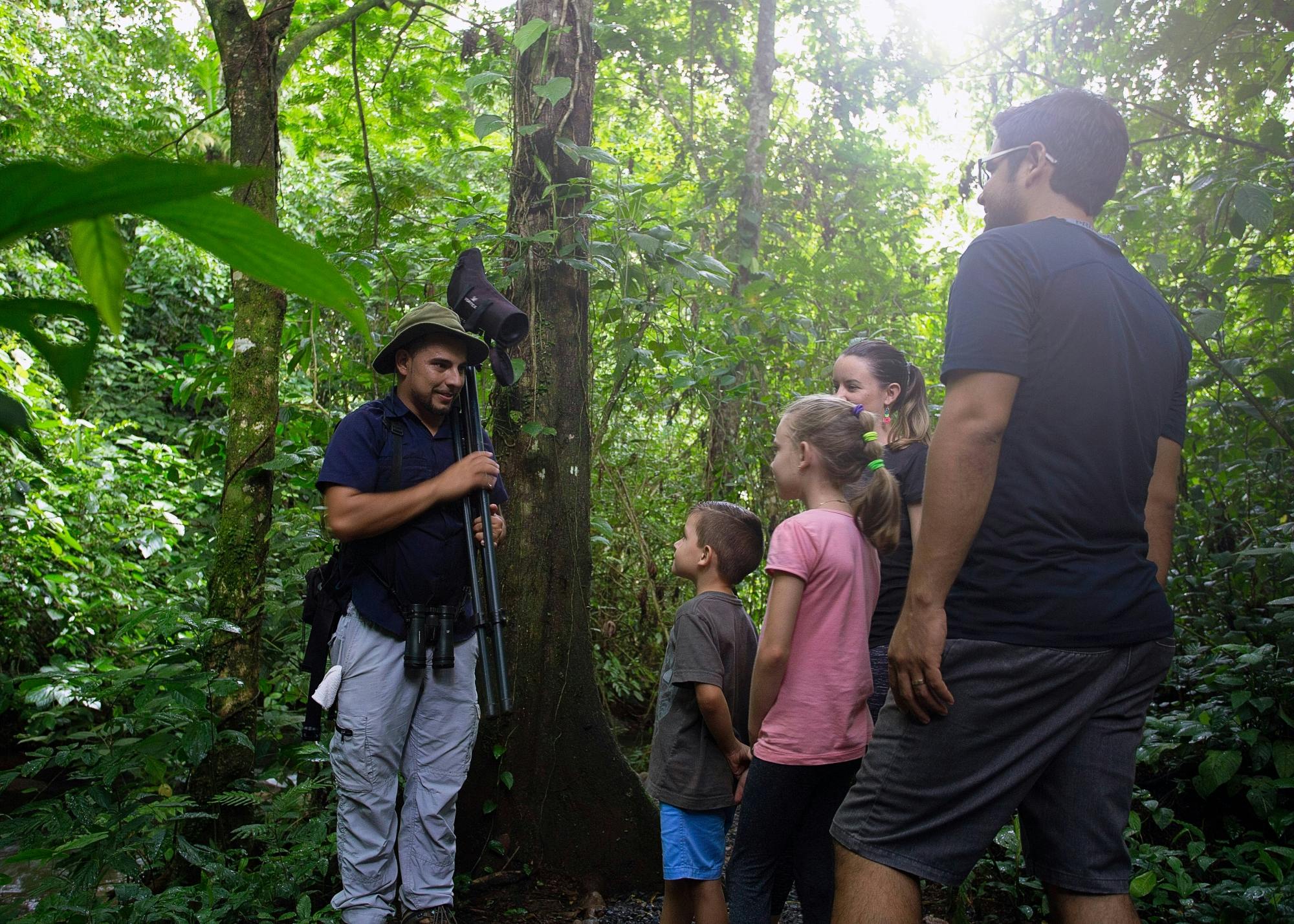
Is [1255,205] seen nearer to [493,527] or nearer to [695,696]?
[695,696]

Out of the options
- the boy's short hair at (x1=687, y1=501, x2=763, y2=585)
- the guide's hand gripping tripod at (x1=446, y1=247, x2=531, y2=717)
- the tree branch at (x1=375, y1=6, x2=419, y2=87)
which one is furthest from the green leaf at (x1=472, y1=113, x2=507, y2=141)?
the boy's short hair at (x1=687, y1=501, x2=763, y2=585)

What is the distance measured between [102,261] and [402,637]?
107 inches

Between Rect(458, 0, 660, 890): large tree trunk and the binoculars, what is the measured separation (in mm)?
689

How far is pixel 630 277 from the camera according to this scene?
3934 mm

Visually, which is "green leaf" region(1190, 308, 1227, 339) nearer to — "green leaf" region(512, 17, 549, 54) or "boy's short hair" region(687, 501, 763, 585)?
"boy's short hair" region(687, 501, 763, 585)

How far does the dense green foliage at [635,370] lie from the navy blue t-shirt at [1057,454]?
1476mm

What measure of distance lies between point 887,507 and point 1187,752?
1.98 meters

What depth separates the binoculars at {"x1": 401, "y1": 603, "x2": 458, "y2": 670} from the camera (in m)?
2.97

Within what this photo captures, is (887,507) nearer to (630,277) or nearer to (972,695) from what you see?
(972,695)

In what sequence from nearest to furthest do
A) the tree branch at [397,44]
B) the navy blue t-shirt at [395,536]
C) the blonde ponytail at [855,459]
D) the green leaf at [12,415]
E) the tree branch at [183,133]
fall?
1. the green leaf at [12,415]
2. the blonde ponytail at [855,459]
3. the navy blue t-shirt at [395,536]
4. the tree branch at [183,133]
5. the tree branch at [397,44]

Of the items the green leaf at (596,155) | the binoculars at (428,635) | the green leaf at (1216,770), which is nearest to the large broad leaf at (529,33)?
the green leaf at (596,155)

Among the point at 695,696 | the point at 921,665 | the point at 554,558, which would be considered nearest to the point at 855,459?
the point at 695,696

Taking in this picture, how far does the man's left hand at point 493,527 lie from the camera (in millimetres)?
3188

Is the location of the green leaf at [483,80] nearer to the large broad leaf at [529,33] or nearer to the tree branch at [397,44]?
the large broad leaf at [529,33]
